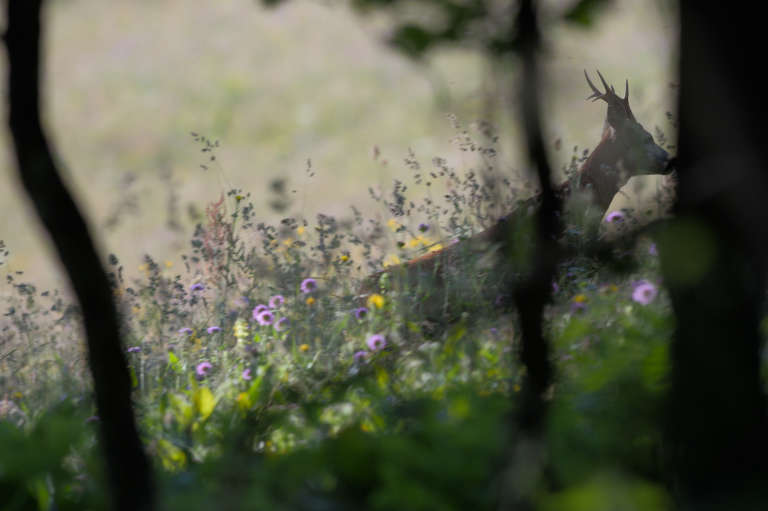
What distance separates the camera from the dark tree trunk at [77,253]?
227 centimetres

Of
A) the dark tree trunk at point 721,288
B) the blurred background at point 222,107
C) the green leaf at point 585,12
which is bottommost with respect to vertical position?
the blurred background at point 222,107

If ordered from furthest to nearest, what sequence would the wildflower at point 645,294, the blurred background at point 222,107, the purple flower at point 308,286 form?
1. the blurred background at point 222,107
2. the purple flower at point 308,286
3. the wildflower at point 645,294

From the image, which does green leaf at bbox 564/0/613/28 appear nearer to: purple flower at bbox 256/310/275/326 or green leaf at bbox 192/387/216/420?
green leaf at bbox 192/387/216/420

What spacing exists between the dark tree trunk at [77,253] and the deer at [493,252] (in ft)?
4.70

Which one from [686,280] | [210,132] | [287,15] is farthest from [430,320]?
[287,15]

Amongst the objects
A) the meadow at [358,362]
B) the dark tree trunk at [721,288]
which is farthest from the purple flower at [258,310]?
the dark tree trunk at [721,288]

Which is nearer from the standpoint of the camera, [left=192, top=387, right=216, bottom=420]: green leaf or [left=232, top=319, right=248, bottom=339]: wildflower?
[left=192, top=387, right=216, bottom=420]: green leaf

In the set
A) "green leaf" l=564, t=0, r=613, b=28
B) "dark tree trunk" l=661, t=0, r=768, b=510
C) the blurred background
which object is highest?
"green leaf" l=564, t=0, r=613, b=28

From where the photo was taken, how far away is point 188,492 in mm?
2424

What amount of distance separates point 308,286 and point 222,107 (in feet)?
45.8

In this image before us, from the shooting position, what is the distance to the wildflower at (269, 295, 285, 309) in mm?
4558

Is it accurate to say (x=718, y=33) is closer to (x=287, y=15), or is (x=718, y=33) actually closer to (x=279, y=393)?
(x=279, y=393)

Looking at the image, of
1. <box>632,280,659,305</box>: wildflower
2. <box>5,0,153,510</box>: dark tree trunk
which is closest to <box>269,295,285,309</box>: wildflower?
<box>632,280,659,305</box>: wildflower

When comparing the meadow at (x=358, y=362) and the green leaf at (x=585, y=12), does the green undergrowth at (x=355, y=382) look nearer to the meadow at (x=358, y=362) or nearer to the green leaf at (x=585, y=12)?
the meadow at (x=358, y=362)
